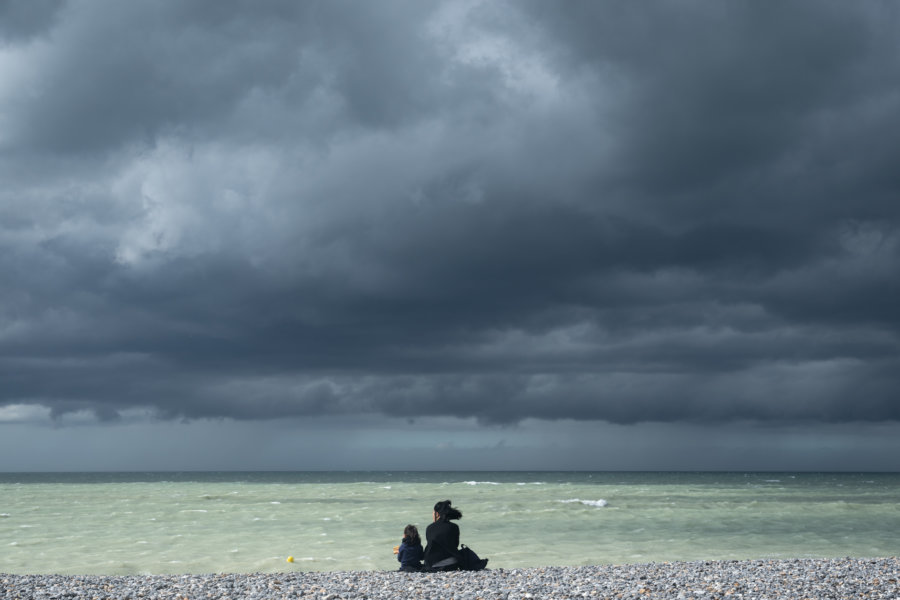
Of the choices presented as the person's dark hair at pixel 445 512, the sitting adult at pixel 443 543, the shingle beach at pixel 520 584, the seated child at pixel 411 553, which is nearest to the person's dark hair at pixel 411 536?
the seated child at pixel 411 553

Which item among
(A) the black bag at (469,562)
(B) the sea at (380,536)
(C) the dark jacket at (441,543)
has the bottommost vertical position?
(B) the sea at (380,536)

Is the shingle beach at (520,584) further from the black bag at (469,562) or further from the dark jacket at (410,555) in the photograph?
the dark jacket at (410,555)

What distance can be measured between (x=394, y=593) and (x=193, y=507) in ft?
99.1

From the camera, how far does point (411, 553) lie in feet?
51.2

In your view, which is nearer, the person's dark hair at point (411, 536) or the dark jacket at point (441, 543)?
the dark jacket at point (441, 543)

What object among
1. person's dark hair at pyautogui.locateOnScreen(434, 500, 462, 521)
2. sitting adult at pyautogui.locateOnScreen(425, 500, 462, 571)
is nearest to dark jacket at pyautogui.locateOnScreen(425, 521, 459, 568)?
sitting adult at pyautogui.locateOnScreen(425, 500, 462, 571)

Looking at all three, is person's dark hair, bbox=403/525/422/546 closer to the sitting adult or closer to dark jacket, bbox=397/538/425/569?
dark jacket, bbox=397/538/425/569

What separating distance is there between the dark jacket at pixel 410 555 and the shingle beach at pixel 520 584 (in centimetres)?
74

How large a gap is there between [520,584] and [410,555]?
3.73m

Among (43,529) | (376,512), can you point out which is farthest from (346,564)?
(376,512)

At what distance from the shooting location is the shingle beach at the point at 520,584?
11.4 meters

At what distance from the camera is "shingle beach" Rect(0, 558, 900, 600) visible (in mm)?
11367

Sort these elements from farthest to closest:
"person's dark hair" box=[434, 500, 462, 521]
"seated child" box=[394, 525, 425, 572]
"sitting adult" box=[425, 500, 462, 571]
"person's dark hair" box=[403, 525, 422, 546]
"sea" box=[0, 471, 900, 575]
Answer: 1. "sea" box=[0, 471, 900, 575]
2. "person's dark hair" box=[403, 525, 422, 546]
3. "seated child" box=[394, 525, 425, 572]
4. "person's dark hair" box=[434, 500, 462, 521]
5. "sitting adult" box=[425, 500, 462, 571]

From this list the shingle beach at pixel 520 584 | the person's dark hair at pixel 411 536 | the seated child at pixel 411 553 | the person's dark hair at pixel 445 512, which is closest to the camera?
the shingle beach at pixel 520 584
